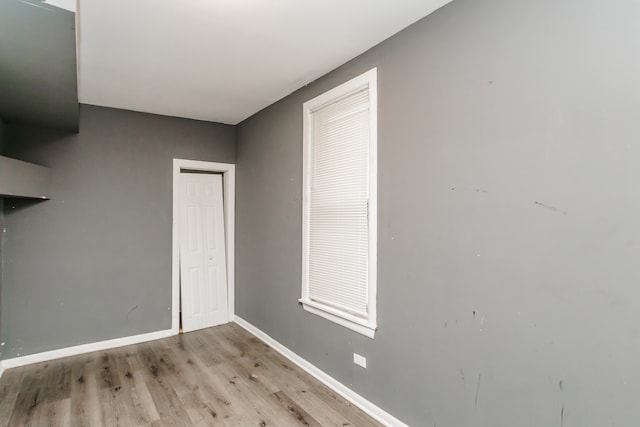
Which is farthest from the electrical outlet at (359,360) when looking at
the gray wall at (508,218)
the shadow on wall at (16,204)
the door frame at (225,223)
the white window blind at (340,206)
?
the shadow on wall at (16,204)

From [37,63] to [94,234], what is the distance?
83.9 inches

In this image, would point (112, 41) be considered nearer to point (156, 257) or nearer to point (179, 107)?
point (179, 107)

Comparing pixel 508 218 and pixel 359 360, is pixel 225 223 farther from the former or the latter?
pixel 508 218

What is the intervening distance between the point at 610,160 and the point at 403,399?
180cm

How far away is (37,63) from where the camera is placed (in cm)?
207

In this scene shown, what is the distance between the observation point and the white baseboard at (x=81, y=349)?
3275 mm

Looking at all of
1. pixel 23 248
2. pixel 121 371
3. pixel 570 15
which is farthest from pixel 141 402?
pixel 570 15

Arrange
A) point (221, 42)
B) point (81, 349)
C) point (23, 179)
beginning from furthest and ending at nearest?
point (81, 349), point (23, 179), point (221, 42)

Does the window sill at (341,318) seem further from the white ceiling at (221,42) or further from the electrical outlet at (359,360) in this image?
the white ceiling at (221,42)

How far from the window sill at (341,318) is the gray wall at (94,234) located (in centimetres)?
207

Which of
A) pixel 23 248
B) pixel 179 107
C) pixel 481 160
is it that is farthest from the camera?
pixel 179 107

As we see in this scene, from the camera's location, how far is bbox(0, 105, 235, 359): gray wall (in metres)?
3.36

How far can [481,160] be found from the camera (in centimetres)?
179

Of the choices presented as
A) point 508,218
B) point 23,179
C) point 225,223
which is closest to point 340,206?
point 508,218
